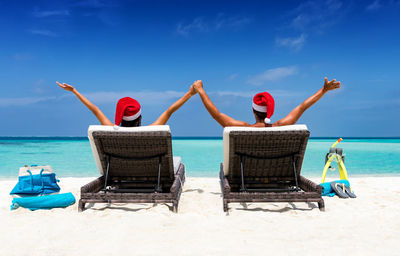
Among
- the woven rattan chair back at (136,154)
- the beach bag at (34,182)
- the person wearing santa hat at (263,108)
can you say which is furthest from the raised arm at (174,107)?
the beach bag at (34,182)

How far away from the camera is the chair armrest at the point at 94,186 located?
320 cm

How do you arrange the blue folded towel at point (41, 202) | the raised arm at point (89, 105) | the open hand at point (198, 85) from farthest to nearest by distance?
the raised arm at point (89, 105)
the open hand at point (198, 85)
the blue folded towel at point (41, 202)

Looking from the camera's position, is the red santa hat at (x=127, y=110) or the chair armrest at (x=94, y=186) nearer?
the chair armrest at (x=94, y=186)

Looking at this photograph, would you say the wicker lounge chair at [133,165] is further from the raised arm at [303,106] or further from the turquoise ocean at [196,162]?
the turquoise ocean at [196,162]

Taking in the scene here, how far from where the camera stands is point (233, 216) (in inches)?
118

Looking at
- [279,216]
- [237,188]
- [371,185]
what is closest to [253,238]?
[279,216]

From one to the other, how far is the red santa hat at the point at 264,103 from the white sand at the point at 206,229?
1.15m

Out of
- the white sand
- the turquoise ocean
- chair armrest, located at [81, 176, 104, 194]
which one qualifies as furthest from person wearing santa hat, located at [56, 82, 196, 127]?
the turquoise ocean

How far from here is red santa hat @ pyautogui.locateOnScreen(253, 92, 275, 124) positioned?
3334 millimetres

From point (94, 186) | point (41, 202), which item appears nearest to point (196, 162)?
point (94, 186)

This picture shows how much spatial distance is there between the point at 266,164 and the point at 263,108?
28.2 inches

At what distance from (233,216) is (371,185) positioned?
3.47 m

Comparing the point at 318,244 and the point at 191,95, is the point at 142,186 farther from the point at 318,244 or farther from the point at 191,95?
the point at 318,244

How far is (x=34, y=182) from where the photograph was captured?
412cm
